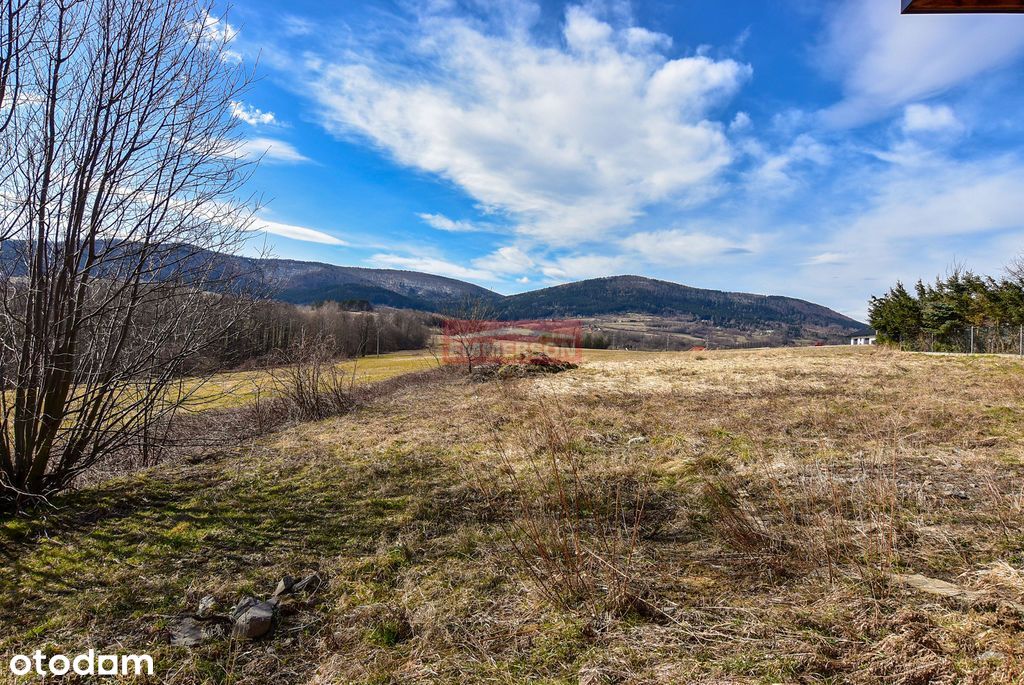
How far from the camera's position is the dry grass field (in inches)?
88.9

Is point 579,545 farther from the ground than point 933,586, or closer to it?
closer to it

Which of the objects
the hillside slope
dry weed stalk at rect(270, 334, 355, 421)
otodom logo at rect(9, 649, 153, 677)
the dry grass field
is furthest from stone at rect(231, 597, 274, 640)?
the hillside slope

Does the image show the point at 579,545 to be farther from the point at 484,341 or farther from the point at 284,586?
the point at 484,341

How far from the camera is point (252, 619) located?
2.78m

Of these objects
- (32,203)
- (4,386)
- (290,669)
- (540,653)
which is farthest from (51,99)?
(540,653)

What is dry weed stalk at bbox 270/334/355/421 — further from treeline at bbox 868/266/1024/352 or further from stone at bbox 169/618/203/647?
treeline at bbox 868/266/1024/352

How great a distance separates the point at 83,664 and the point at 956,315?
122 feet

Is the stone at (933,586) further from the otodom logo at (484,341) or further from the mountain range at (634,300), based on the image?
the mountain range at (634,300)

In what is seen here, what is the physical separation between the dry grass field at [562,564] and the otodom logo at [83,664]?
0.08 meters

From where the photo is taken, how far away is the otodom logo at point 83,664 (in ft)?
8.12

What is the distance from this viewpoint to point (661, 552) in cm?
347

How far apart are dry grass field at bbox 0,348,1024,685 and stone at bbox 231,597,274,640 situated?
0.07 metres

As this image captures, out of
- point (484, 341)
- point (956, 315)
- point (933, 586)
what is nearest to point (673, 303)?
point (956, 315)

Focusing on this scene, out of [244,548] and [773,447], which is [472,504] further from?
[773,447]
